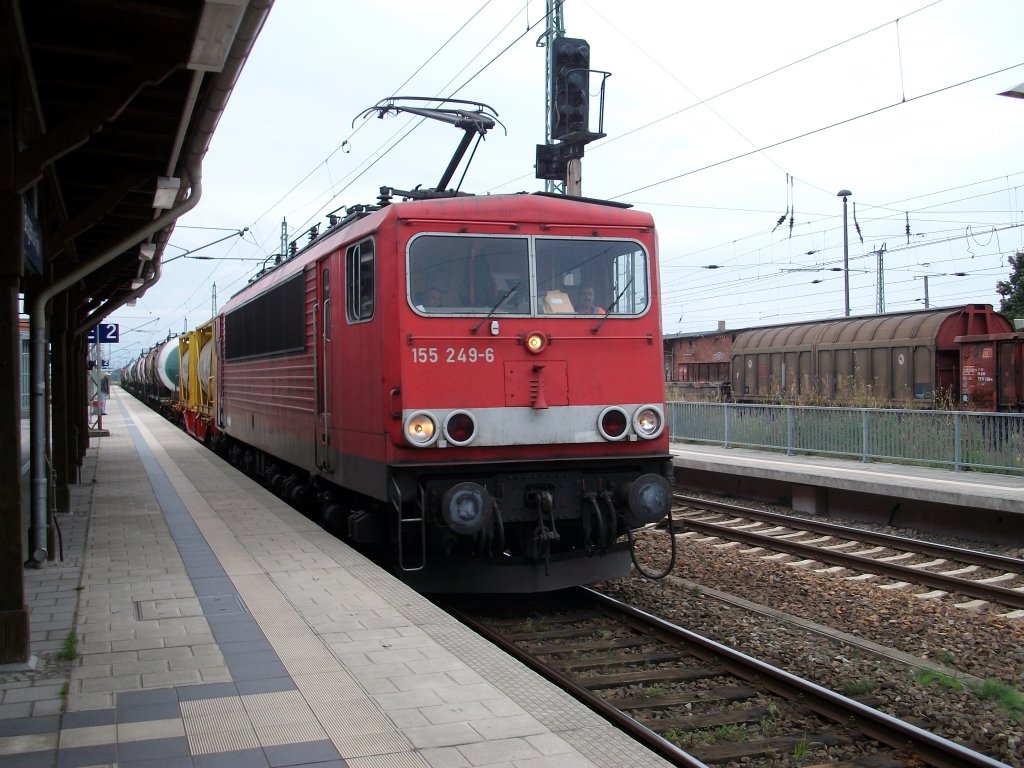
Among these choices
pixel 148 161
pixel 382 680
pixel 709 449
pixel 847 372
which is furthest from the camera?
pixel 847 372

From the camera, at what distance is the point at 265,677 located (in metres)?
4.88

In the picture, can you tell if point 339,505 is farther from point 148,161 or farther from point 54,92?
point 54,92

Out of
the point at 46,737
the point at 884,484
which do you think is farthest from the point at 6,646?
the point at 884,484

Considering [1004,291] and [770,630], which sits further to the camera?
[1004,291]

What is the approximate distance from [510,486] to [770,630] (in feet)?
7.62

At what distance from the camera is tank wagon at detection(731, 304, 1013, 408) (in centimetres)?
2038

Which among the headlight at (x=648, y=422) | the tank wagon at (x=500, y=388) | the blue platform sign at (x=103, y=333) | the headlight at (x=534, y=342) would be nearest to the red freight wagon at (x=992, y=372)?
the tank wagon at (x=500, y=388)

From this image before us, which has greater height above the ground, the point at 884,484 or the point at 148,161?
the point at 148,161

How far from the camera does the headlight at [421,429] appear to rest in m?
7.01

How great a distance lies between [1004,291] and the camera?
37.2m

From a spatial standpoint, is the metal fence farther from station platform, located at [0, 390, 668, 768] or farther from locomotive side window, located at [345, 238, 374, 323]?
station platform, located at [0, 390, 668, 768]

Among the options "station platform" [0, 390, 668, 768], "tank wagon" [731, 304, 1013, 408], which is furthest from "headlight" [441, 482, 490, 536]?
"tank wagon" [731, 304, 1013, 408]

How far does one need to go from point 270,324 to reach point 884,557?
764 centimetres

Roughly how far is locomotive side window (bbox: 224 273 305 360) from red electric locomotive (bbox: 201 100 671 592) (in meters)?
1.92
